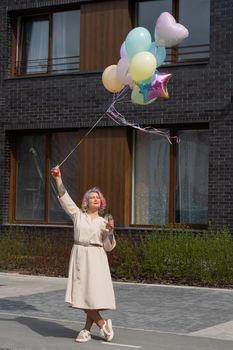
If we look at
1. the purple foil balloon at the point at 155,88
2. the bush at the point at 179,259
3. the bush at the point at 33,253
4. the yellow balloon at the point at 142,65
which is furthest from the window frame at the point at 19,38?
the yellow balloon at the point at 142,65

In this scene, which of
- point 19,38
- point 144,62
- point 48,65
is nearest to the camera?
point 144,62

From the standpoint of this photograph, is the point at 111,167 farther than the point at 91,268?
Yes

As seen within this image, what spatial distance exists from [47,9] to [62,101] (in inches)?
92.9

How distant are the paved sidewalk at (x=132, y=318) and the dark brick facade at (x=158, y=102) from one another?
123 inches

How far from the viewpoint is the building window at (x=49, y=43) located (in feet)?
56.0

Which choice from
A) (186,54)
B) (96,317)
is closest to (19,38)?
(186,54)

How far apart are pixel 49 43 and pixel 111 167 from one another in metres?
3.54

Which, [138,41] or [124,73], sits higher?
[138,41]

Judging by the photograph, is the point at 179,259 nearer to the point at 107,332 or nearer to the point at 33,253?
the point at 33,253

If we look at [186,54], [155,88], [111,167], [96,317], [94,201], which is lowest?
[96,317]

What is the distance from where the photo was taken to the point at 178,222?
15.6 metres

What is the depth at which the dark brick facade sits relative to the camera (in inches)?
584

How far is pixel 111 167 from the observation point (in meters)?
16.0

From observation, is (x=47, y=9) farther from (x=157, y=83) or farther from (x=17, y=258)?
(x=157, y=83)
